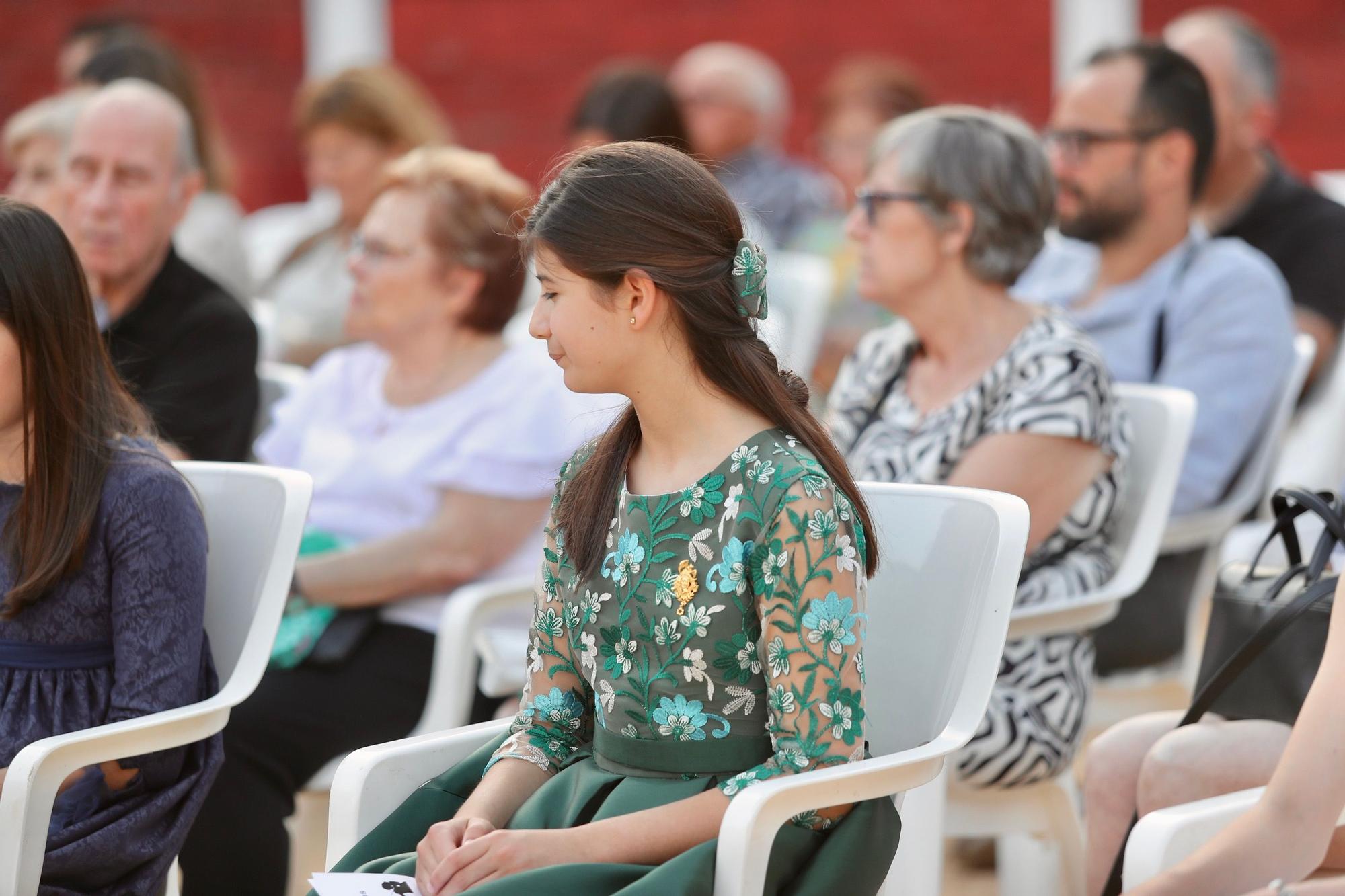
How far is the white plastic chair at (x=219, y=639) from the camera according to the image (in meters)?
1.75

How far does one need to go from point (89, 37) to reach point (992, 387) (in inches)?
178

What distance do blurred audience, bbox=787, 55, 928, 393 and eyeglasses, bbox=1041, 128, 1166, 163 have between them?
1.50 meters

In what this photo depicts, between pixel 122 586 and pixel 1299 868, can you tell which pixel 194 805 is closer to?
pixel 122 586

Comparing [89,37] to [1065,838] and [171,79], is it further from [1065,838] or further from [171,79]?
[1065,838]

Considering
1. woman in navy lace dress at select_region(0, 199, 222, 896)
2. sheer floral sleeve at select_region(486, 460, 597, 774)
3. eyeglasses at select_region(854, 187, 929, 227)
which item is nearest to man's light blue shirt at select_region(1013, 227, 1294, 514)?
eyeglasses at select_region(854, 187, 929, 227)

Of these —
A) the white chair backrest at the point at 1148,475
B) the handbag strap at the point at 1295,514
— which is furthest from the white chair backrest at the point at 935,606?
the white chair backrest at the point at 1148,475

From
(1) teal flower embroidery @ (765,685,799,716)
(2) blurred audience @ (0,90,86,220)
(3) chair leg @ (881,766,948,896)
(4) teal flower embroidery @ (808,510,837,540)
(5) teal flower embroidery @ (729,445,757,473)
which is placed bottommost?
(3) chair leg @ (881,766,948,896)

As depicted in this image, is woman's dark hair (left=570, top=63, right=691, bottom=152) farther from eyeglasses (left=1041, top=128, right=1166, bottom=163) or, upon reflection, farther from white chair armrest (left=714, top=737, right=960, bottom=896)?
white chair armrest (left=714, top=737, right=960, bottom=896)

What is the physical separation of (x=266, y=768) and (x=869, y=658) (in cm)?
102

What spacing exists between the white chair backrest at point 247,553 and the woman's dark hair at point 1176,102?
6.88ft

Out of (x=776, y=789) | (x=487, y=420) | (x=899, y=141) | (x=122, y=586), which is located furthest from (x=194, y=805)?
(x=899, y=141)

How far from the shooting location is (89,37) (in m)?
5.95

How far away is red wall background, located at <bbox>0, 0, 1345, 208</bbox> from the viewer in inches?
267

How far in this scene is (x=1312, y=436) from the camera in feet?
11.9
